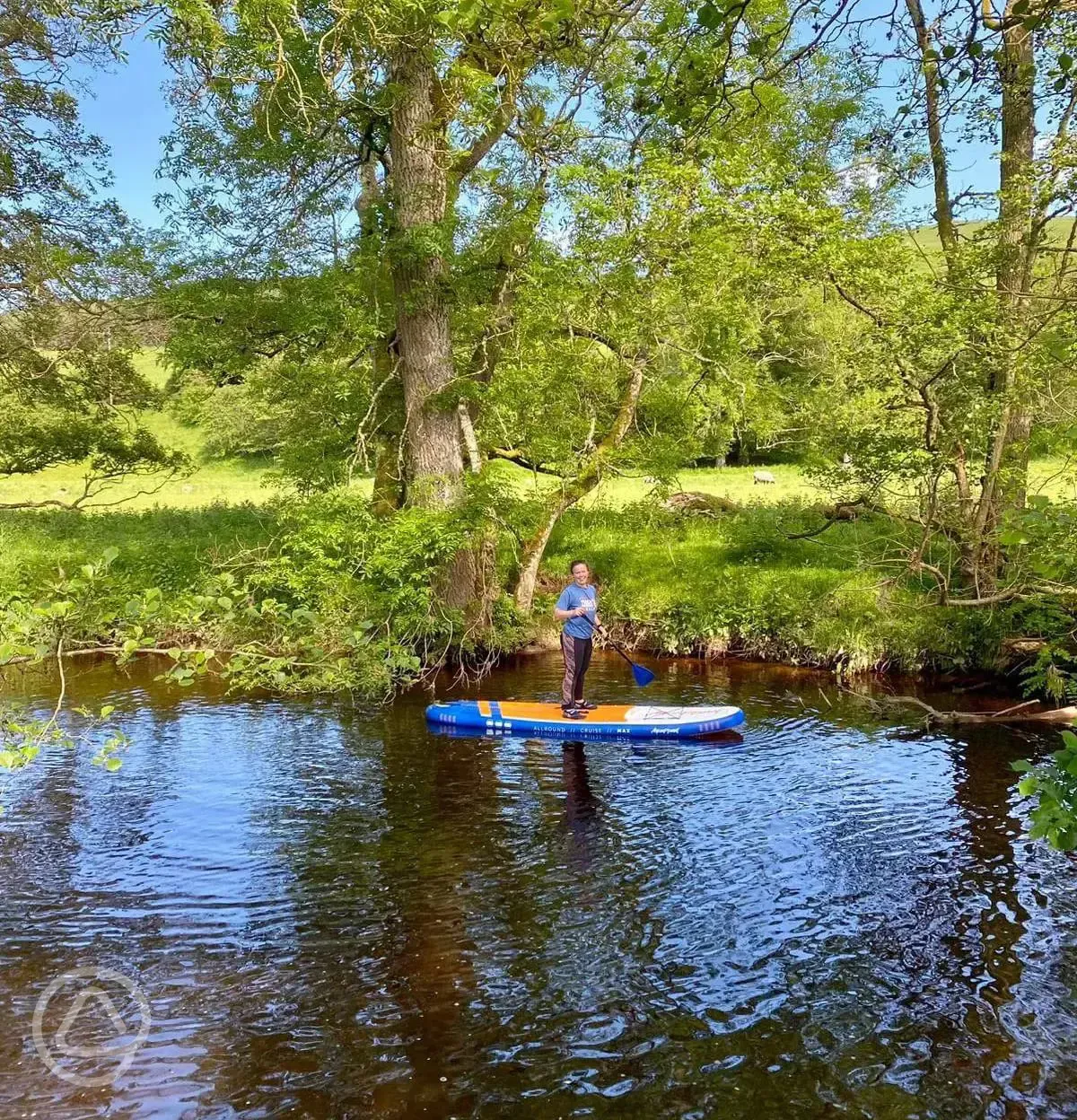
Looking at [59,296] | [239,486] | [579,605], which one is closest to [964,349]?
[579,605]

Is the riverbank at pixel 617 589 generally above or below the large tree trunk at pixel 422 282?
below

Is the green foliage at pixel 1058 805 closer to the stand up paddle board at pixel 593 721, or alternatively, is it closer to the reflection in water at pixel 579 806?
the reflection in water at pixel 579 806

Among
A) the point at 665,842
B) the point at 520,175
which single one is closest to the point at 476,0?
the point at 665,842

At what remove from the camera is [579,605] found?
11086 mm

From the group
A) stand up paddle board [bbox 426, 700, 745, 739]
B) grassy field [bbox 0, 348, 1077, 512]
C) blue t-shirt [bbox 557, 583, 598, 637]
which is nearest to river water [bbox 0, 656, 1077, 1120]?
stand up paddle board [bbox 426, 700, 745, 739]

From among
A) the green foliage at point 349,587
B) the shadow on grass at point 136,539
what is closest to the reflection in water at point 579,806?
the green foliage at point 349,587

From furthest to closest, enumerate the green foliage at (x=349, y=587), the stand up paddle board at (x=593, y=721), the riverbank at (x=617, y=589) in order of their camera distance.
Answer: the riverbank at (x=617, y=589)
the green foliage at (x=349, y=587)
the stand up paddle board at (x=593, y=721)

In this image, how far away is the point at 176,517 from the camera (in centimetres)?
2023

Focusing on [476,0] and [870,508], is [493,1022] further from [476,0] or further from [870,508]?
[870,508]

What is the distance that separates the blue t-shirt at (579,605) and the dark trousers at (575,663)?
0.09 metres

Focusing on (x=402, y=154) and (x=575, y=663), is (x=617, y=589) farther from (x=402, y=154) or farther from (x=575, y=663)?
(x=402, y=154)

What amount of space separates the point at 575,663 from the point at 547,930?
203 inches

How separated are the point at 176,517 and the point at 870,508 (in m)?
14.5

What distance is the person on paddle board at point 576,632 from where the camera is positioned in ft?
36.0
